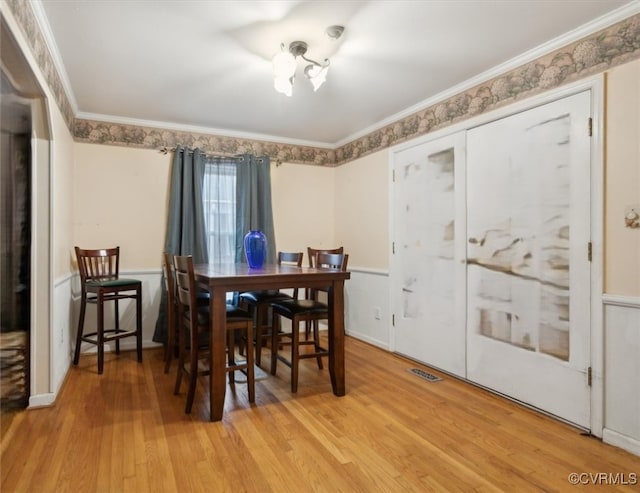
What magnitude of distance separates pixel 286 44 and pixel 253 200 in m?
2.03

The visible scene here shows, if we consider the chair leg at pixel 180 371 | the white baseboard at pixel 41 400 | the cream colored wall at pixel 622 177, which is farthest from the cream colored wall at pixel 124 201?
the cream colored wall at pixel 622 177

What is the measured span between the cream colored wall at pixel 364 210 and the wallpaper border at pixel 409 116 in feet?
0.54

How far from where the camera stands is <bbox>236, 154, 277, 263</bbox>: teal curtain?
4.09m

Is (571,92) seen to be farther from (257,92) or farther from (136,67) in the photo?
(136,67)

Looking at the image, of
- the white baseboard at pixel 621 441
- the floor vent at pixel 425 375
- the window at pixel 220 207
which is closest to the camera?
the white baseboard at pixel 621 441

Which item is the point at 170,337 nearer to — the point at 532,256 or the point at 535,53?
the point at 532,256

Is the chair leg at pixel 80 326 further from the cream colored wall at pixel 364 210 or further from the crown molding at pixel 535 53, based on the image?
the crown molding at pixel 535 53

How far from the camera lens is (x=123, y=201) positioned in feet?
12.2

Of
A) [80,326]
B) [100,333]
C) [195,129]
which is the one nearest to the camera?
[100,333]

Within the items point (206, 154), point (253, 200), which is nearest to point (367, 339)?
point (253, 200)

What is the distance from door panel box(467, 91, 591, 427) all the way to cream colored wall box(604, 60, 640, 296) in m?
0.11

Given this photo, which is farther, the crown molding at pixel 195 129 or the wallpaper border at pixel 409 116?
the crown molding at pixel 195 129

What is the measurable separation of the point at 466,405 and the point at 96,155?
151 inches

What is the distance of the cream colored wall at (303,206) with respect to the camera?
14.5 feet
